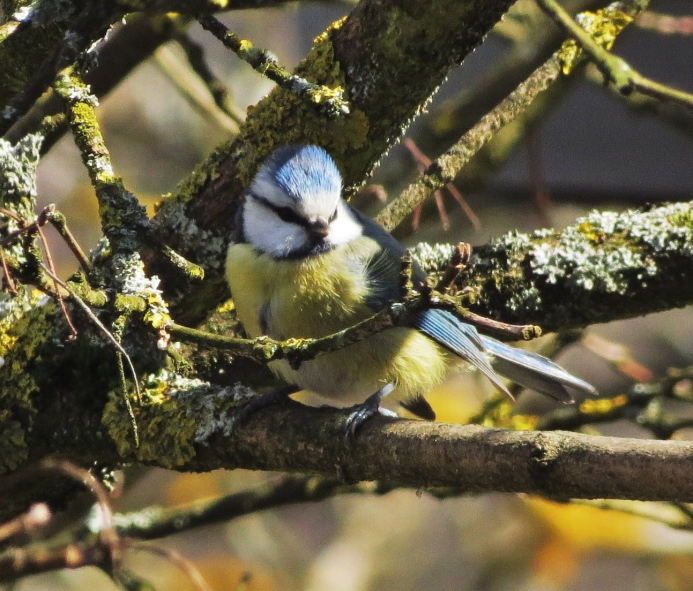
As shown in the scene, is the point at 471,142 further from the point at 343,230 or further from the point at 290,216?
the point at 290,216

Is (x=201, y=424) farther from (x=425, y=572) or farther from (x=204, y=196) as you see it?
(x=425, y=572)

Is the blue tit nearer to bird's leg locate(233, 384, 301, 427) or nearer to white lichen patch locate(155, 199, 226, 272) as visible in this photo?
white lichen patch locate(155, 199, 226, 272)

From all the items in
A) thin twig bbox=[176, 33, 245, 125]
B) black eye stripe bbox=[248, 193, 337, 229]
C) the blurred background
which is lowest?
the blurred background

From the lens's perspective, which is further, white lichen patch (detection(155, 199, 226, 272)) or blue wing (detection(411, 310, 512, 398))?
blue wing (detection(411, 310, 512, 398))

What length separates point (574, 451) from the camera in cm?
132

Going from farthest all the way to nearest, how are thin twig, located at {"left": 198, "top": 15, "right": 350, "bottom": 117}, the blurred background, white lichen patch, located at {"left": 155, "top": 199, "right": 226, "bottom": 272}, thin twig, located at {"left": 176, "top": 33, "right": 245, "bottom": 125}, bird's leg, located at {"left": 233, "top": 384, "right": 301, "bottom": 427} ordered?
the blurred background → thin twig, located at {"left": 176, "top": 33, "right": 245, "bottom": 125} → white lichen patch, located at {"left": 155, "top": 199, "right": 226, "bottom": 272} → bird's leg, located at {"left": 233, "top": 384, "right": 301, "bottom": 427} → thin twig, located at {"left": 198, "top": 15, "right": 350, "bottom": 117}

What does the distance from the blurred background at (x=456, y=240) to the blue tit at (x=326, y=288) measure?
0.59 meters

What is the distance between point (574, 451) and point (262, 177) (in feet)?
3.14

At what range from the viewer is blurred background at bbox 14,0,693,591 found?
11.3 feet

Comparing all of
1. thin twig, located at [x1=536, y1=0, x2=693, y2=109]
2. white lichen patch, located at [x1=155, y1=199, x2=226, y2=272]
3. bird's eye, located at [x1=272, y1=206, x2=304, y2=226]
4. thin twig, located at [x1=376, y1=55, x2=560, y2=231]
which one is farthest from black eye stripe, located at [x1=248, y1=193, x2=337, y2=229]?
thin twig, located at [x1=536, y1=0, x2=693, y2=109]

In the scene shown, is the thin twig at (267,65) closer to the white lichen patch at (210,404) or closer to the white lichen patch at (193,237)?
the white lichen patch at (193,237)

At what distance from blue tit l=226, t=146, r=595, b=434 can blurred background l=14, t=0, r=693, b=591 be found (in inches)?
23.0

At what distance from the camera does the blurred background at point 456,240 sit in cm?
346

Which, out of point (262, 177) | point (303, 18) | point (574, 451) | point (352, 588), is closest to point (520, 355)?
point (262, 177)
